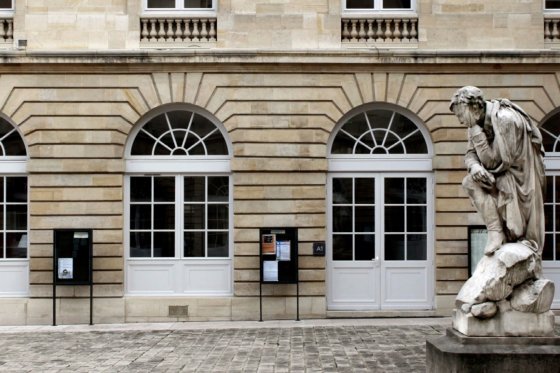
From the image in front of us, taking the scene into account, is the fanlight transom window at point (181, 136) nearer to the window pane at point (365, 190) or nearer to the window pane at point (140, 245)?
the window pane at point (140, 245)

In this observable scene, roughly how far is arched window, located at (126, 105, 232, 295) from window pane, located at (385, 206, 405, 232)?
301 cm

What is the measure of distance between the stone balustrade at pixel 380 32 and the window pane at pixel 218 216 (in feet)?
12.9

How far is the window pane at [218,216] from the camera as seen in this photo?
13.5 meters

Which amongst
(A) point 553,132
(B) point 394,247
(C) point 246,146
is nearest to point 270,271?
(C) point 246,146

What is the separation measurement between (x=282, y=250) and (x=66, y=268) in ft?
12.8

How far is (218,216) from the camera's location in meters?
13.5

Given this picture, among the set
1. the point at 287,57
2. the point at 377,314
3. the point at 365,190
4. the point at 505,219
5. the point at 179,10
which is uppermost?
the point at 179,10

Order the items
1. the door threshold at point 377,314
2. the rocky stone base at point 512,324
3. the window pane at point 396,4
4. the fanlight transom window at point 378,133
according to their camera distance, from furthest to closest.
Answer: the window pane at point 396,4, the fanlight transom window at point 378,133, the door threshold at point 377,314, the rocky stone base at point 512,324

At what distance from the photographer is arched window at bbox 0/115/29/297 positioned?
13352mm

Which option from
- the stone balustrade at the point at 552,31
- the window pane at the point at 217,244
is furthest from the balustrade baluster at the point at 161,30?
the stone balustrade at the point at 552,31

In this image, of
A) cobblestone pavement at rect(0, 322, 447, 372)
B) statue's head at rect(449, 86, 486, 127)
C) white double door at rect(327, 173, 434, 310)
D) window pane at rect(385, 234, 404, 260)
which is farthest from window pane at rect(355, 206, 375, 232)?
statue's head at rect(449, 86, 486, 127)

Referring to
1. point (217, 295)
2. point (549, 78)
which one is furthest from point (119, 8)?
point (549, 78)

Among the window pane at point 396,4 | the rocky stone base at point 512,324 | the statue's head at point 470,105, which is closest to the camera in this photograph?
Answer: the rocky stone base at point 512,324

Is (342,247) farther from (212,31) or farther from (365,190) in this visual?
(212,31)
